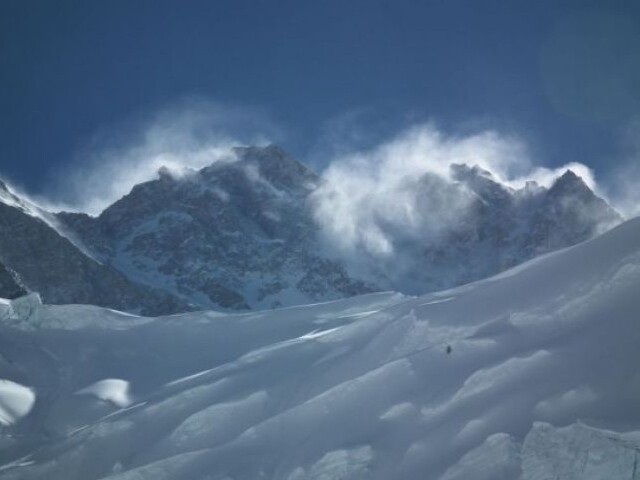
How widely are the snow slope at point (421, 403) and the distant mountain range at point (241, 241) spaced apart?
9887cm

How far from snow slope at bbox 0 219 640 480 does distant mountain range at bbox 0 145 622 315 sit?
98.9 meters

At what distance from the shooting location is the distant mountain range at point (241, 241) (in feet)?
391

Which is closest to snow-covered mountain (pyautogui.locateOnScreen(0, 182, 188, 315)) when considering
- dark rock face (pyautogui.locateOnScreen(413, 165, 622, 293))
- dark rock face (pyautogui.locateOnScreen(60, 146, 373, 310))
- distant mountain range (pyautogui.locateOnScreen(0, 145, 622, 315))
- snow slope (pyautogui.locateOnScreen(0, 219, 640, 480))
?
distant mountain range (pyautogui.locateOnScreen(0, 145, 622, 315))

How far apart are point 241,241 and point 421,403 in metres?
137

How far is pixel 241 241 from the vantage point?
149 metres

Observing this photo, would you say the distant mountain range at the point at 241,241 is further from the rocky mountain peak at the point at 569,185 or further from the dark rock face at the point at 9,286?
the dark rock face at the point at 9,286

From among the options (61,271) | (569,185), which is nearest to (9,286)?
(61,271)

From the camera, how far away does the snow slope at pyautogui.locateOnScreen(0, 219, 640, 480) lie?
11.2 metres

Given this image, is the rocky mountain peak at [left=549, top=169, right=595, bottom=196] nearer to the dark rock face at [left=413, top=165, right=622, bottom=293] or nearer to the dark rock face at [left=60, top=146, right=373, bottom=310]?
the dark rock face at [left=413, top=165, right=622, bottom=293]

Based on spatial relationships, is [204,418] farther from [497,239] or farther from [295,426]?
[497,239]

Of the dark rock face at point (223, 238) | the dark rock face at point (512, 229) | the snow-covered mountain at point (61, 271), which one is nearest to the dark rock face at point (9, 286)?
the snow-covered mountain at point (61, 271)

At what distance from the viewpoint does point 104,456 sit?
18.5 meters

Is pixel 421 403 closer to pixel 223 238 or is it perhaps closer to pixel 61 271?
pixel 61 271

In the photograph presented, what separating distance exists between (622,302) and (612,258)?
192 centimetres
